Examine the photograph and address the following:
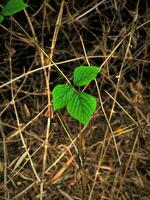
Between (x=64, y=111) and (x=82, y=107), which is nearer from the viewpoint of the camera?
(x=82, y=107)

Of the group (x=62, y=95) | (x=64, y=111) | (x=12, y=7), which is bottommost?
(x=64, y=111)

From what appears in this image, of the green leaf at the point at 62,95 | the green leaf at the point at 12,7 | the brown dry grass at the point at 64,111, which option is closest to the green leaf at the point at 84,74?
the green leaf at the point at 62,95

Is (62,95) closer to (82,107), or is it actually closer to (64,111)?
(82,107)

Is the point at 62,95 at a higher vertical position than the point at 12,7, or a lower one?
lower

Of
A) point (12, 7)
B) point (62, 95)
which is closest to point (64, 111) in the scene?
point (62, 95)

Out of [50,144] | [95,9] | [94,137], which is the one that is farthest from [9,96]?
[95,9]

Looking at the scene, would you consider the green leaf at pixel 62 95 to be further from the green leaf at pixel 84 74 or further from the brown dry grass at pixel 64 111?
the brown dry grass at pixel 64 111

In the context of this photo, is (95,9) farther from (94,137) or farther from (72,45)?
(94,137)
